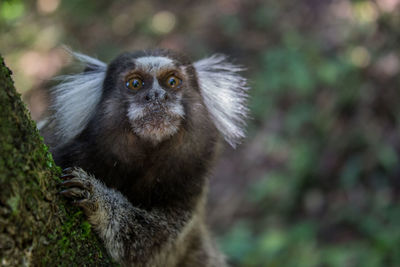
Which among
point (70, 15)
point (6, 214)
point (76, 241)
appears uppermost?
point (70, 15)

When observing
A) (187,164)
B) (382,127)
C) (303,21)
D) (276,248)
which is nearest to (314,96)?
(382,127)

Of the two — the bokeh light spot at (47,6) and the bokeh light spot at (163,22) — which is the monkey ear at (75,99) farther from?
the bokeh light spot at (47,6)

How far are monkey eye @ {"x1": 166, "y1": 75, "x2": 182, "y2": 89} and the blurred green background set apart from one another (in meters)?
2.73

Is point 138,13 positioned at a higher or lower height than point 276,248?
higher

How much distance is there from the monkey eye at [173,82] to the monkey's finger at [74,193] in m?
1.38

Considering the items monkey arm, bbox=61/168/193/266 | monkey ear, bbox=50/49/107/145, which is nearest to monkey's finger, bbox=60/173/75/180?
monkey arm, bbox=61/168/193/266

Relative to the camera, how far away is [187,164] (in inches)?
134

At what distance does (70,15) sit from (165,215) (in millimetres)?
8220

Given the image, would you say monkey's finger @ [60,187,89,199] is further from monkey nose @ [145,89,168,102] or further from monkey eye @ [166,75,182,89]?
monkey eye @ [166,75,182,89]

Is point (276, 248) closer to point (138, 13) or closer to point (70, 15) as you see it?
point (138, 13)

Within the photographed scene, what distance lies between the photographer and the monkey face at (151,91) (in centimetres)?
311

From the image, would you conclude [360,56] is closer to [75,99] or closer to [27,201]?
[75,99]

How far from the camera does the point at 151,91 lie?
10.4 ft

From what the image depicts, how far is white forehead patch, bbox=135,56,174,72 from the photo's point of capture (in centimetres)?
338
